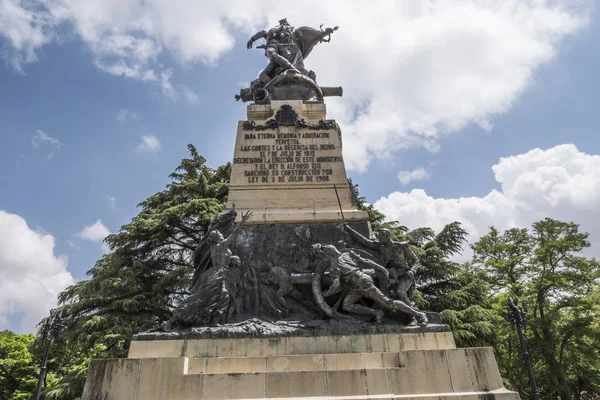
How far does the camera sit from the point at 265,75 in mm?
12602

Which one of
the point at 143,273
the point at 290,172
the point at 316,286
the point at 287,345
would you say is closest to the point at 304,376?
the point at 287,345

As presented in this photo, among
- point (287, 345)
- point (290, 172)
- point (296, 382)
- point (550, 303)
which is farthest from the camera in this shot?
point (550, 303)

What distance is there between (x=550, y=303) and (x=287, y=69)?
1919 cm

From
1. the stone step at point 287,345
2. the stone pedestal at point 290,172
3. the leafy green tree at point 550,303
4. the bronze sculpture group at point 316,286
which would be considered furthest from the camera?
the leafy green tree at point 550,303

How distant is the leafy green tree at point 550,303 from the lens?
2002cm

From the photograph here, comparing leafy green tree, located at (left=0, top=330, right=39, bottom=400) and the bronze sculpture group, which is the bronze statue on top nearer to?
the bronze sculpture group

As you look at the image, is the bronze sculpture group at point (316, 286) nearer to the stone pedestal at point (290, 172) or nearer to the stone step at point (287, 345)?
the stone step at point (287, 345)

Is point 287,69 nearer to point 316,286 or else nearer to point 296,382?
point 316,286

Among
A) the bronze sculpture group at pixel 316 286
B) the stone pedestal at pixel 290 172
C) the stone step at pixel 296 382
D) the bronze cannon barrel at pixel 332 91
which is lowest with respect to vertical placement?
the stone step at pixel 296 382

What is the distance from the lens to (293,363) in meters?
6.11

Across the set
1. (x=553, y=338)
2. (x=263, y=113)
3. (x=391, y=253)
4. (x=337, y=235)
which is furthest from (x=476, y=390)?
(x=553, y=338)

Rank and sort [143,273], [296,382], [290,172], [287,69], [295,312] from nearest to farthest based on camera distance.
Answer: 1. [296,382]
2. [295,312]
3. [290,172]
4. [287,69]
5. [143,273]

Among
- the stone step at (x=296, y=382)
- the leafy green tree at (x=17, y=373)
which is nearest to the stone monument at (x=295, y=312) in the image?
the stone step at (x=296, y=382)

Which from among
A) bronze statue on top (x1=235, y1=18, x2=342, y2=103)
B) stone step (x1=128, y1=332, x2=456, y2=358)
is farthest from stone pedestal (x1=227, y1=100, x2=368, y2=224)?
stone step (x1=128, y1=332, x2=456, y2=358)
